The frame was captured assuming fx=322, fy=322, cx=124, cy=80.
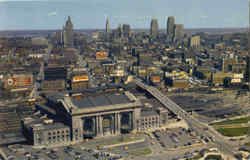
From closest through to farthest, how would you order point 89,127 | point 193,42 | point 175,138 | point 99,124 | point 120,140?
point 120,140 < point 175,138 < point 99,124 < point 89,127 < point 193,42

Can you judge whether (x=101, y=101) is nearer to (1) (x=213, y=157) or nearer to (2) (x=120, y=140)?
(2) (x=120, y=140)

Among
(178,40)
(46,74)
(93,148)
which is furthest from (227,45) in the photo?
(93,148)

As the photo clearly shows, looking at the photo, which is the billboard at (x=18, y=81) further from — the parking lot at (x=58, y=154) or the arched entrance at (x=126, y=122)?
the arched entrance at (x=126, y=122)

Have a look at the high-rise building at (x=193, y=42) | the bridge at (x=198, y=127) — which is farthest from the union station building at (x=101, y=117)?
the high-rise building at (x=193, y=42)

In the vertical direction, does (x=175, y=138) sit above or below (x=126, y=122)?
below

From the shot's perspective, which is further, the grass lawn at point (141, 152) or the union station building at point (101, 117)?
the union station building at point (101, 117)

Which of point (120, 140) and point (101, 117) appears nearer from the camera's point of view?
point (120, 140)

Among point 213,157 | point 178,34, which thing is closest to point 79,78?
point 213,157
